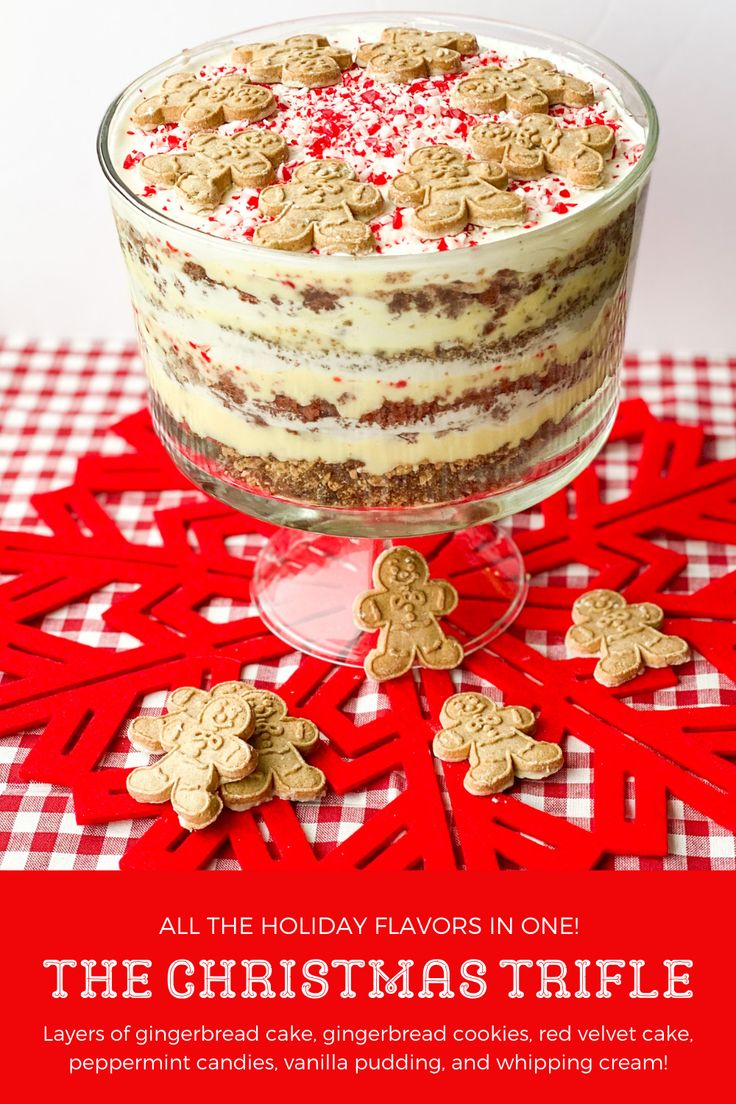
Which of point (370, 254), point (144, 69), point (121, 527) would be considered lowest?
point (121, 527)

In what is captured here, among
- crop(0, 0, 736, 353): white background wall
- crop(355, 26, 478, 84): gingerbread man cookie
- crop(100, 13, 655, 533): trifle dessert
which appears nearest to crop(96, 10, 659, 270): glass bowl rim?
crop(100, 13, 655, 533): trifle dessert

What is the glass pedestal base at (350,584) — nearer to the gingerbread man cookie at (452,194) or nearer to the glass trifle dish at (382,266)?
the glass trifle dish at (382,266)

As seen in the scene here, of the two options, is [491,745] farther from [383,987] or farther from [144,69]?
[144,69]

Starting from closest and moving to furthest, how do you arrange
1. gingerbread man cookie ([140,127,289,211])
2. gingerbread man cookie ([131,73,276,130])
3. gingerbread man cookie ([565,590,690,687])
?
1. gingerbread man cookie ([140,127,289,211])
2. gingerbread man cookie ([131,73,276,130])
3. gingerbread man cookie ([565,590,690,687])

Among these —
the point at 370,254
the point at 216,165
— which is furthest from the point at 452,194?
the point at 216,165

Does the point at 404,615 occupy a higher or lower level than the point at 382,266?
lower

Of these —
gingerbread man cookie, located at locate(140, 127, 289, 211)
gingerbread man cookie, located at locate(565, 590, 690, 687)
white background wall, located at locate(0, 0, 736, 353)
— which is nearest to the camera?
gingerbread man cookie, located at locate(140, 127, 289, 211)

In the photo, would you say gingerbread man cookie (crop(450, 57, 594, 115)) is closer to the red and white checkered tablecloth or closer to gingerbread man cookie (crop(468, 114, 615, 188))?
gingerbread man cookie (crop(468, 114, 615, 188))

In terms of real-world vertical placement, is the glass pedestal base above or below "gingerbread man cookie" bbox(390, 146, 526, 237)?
below
